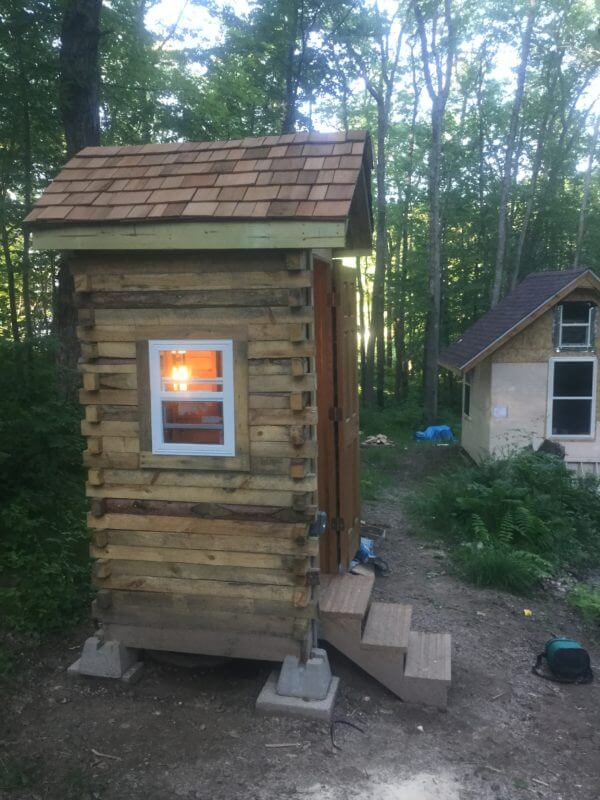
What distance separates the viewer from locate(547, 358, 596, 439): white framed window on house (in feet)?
40.4

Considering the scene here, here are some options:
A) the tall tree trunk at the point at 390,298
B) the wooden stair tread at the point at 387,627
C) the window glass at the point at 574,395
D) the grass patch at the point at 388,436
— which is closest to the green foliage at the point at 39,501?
the wooden stair tread at the point at 387,627

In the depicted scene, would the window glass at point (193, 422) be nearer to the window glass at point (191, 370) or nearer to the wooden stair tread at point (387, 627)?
the window glass at point (191, 370)

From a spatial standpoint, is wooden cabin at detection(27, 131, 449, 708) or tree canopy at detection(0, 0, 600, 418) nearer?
wooden cabin at detection(27, 131, 449, 708)

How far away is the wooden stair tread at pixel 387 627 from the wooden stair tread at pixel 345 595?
0.55 feet

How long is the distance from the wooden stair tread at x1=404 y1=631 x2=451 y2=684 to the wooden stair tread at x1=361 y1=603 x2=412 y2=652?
0.54 feet

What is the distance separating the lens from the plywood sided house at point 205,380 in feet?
14.4

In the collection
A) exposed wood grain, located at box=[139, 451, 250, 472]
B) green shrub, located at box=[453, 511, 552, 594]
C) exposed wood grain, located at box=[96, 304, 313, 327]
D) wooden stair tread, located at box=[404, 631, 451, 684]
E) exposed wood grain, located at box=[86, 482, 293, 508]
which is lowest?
green shrub, located at box=[453, 511, 552, 594]

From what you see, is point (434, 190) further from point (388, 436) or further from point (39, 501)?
point (39, 501)

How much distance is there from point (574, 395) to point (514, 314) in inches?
77.4

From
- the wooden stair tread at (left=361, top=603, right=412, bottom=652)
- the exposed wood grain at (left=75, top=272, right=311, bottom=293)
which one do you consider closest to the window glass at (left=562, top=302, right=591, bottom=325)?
the wooden stair tread at (left=361, top=603, right=412, bottom=652)

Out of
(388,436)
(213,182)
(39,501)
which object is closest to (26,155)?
(39,501)

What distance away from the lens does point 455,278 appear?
85.4 ft

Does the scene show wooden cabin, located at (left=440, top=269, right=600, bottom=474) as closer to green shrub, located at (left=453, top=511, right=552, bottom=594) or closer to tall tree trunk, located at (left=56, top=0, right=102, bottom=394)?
green shrub, located at (left=453, top=511, right=552, bottom=594)

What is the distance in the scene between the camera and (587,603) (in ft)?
21.9
